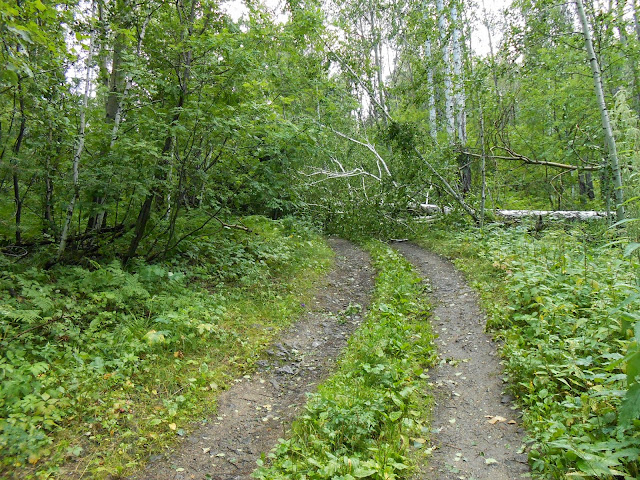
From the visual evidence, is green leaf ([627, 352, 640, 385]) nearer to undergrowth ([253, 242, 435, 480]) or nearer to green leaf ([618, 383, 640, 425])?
green leaf ([618, 383, 640, 425])

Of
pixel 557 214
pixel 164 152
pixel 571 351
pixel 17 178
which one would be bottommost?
pixel 571 351

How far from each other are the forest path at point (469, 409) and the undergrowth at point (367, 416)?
200mm

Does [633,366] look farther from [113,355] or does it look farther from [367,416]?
[113,355]

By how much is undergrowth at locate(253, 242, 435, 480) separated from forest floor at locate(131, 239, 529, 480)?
0.73ft

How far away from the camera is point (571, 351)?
397 centimetres

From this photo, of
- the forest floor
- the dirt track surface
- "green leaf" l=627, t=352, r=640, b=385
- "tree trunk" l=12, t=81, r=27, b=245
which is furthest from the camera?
"tree trunk" l=12, t=81, r=27, b=245

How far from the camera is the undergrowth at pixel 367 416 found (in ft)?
10.6

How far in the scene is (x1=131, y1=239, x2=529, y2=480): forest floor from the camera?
3.39 metres

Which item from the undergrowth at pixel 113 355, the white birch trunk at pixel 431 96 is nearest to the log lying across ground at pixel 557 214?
the white birch trunk at pixel 431 96

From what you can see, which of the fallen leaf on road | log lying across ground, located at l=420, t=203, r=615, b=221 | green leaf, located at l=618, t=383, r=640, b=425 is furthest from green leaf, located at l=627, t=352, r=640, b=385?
log lying across ground, located at l=420, t=203, r=615, b=221

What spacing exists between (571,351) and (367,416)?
2.28 m

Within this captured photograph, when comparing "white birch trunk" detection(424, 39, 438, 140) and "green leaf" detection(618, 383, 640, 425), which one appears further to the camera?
"white birch trunk" detection(424, 39, 438, 140)

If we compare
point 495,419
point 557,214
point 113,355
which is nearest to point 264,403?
point 113,355

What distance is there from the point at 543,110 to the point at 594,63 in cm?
1015
